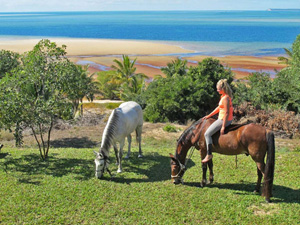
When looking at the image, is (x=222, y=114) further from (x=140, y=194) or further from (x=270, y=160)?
(x=140, y=194)

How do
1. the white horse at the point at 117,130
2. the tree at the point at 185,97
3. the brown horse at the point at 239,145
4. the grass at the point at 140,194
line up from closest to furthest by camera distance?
the grass at the point at 140,194, the brown horse at the point at 239,145, the white horse at the point at 117,130, the tree at the point at 185,97

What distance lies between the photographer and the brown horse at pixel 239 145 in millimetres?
8469

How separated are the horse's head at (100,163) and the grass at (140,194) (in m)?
0.32

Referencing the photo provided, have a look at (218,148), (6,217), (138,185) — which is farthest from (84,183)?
(218,148)

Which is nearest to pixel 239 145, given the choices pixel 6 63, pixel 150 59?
pixel 6 63

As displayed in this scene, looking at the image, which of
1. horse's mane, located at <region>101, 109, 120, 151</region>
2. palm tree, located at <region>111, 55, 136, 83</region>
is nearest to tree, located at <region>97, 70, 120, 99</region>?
palm tree, located at <region>111, 55, 136, 83</region>

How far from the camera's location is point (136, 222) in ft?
26.5

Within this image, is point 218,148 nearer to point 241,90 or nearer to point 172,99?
point 172,99

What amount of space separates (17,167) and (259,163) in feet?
28.8

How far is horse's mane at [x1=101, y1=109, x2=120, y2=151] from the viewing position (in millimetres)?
10278

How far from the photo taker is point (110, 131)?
34.7 ft

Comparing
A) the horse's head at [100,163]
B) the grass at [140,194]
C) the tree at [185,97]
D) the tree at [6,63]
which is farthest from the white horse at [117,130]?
the tree at [6,63]

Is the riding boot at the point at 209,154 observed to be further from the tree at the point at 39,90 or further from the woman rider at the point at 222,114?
the tree at the point at 39,90

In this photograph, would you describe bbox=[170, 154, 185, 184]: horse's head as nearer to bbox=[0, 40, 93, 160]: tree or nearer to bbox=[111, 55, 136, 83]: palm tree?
bbox=[0, 40, 93, 160]: tree
